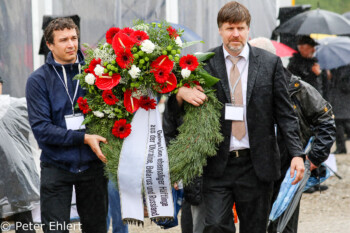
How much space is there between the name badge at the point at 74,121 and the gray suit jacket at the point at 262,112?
97 cm

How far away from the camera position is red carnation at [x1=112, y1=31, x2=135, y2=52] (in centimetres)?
414

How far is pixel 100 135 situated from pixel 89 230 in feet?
2.73

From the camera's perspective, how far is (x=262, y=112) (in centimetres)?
422

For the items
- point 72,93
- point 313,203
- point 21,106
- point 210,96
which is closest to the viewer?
point 210,96

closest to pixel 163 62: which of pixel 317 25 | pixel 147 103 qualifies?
pixel 147 103

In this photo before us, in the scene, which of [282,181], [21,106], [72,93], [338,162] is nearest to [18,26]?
[21,106]

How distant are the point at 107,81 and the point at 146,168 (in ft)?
2.19

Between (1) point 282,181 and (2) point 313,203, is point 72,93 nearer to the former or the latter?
(1) point 282,181

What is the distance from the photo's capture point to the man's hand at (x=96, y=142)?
14.0 ft

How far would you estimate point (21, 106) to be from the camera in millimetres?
6078

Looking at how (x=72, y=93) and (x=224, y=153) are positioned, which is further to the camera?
(x=72, y=93)

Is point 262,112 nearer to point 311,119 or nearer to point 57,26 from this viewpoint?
point 311,119

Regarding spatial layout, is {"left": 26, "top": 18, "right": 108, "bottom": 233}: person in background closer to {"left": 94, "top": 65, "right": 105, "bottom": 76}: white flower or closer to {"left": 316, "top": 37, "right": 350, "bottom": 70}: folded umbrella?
{"left": 94, "top": 65, "right": 105, "bottom": 76}: white flower

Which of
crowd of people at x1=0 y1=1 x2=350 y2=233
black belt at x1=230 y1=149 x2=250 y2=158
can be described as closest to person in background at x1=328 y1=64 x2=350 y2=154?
crowd of people at x1=0 y1=1 x2=350 y2=233
